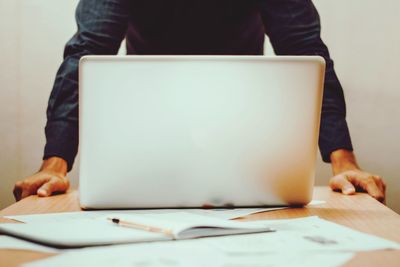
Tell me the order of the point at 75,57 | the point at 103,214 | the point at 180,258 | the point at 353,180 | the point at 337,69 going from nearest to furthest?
the point at 180,258
the point at 103,214
the point at 353,180
the point at 75,57
the point at 337,69

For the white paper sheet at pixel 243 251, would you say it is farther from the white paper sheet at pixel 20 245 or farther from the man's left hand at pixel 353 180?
the man's left hand at pixel 353 180

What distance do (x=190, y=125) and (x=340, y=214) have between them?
0.31 metres

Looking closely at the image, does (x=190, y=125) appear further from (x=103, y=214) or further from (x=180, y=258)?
(x=180, y=258)

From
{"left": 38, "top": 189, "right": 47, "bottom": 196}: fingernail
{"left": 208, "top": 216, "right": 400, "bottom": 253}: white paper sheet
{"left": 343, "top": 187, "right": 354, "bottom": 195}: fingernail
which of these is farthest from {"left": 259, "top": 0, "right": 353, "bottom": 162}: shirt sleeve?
{"left": 38, "top": 189, "right": 47, "bottom": 196}: fingernail

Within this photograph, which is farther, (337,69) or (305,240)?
(337,69)

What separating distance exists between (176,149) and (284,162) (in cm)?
19

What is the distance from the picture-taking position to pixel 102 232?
2.19 ft

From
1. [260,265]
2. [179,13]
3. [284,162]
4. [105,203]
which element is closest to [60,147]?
[105,203]

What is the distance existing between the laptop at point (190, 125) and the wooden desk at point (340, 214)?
0.09m

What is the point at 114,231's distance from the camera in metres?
0.68

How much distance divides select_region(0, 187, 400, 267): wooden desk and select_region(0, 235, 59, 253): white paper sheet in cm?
1

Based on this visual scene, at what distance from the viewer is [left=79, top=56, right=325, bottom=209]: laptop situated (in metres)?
0.87

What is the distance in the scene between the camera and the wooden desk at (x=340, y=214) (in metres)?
0.61

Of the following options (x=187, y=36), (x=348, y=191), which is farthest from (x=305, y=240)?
(x=187, y=36)
